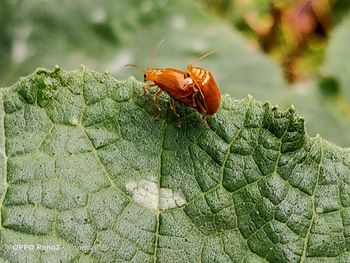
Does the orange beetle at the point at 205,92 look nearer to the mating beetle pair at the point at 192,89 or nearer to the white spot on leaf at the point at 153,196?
the mating beetle pair at the point at 192,89

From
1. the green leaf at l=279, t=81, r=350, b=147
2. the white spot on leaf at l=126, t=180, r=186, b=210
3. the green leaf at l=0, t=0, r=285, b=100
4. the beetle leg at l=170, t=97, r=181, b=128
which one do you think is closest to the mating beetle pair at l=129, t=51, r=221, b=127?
the beetle leg at l=170, t=97, r=181, b=128

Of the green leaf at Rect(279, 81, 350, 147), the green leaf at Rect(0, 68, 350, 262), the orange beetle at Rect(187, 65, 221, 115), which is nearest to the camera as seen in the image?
the green leaf at Rect(0, 68, 350, 262)

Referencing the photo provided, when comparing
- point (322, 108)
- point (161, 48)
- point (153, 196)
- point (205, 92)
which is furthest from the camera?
point (322, 108)

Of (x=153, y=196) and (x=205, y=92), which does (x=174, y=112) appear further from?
(x=153, y=196)

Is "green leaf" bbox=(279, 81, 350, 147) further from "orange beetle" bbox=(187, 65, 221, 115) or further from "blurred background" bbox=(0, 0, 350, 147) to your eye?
"orange beetle" bbox=(187, 65, 221, 115)

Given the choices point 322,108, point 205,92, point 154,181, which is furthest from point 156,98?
point 322,108

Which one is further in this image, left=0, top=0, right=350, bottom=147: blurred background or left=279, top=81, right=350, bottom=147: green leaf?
left=279, top=81, right=350, bottom=147: green leaf
